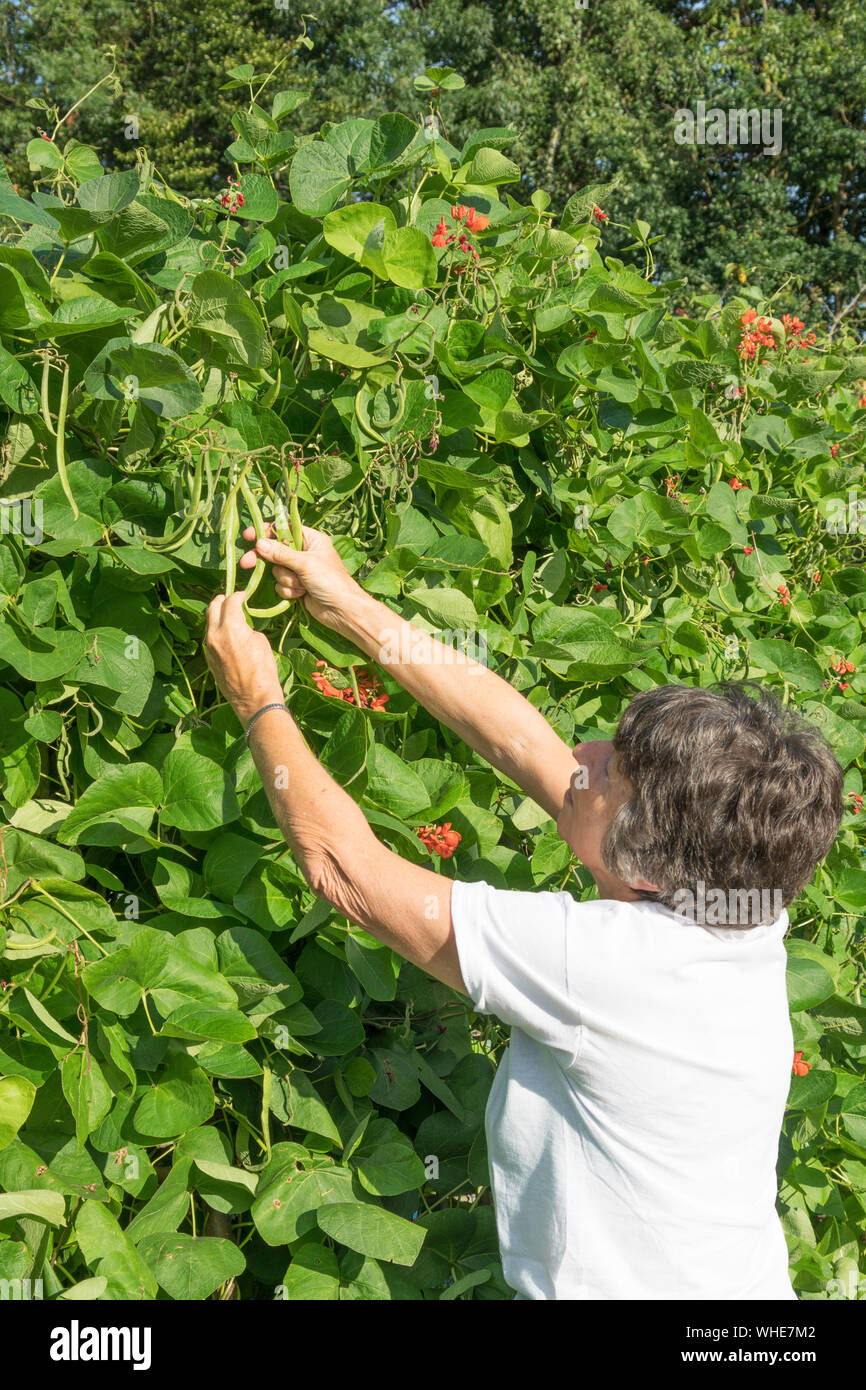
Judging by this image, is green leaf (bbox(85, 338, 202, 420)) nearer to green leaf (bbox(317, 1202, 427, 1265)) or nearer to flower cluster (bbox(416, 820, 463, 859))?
flower cluster (bbox(416, 820, 463, 859))

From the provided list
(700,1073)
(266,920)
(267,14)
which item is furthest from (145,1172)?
(267,14)

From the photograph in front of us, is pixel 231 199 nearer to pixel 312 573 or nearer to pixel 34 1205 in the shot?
pixel 312 573

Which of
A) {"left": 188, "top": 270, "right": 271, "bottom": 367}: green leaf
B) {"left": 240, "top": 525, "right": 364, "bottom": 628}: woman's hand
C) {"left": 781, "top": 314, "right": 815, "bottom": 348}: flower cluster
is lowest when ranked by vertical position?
{"left": 240, "top": 525, "right": 364, "bottom": 628}: woman's hand

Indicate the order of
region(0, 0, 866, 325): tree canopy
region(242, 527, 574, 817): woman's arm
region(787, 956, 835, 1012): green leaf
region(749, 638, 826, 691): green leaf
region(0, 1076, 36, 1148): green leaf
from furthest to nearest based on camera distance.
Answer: region(0, 0, 866, 325): tree canopy, region(749, 638, 826, 691): green leaf, region(787, 956, 835, 1012): green leaf, region(242, 527, 574, 817): woman's arm, region(0, 1076, 36, 1148): green leaf

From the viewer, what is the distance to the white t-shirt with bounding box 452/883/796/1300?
1.04m

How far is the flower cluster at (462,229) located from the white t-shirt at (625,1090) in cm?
78

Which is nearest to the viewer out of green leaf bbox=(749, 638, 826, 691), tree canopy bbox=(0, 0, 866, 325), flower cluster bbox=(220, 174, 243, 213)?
flower cluster bbox=(220, 174, 243, 213)

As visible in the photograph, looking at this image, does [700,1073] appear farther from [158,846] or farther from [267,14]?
[267,14]

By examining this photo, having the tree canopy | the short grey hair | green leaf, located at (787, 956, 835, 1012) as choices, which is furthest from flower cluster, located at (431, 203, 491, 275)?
the tree canopy

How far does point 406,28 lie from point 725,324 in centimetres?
1344

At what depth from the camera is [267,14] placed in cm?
1272

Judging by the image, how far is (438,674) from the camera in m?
1.26

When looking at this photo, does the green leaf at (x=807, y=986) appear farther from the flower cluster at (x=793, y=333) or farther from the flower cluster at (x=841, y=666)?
the flower cluster at (x=793, y=333)

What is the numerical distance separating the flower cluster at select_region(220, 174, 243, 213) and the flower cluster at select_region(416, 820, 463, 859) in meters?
0.76
